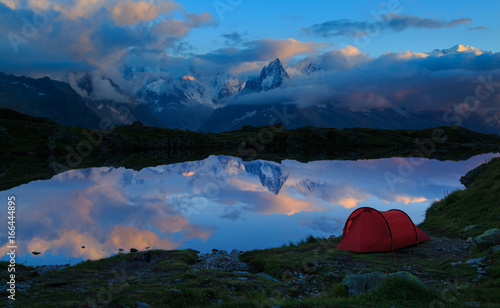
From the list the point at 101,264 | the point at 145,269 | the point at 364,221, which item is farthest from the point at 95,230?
the point at 364,221

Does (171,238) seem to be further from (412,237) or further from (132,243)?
(412,237)

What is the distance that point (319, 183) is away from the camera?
61.6 meters

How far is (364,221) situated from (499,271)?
31.4ft

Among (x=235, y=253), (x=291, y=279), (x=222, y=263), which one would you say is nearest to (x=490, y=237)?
(x=291, y=279)

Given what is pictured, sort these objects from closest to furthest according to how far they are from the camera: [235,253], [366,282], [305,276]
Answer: [366,282], [305,276], [235,253]

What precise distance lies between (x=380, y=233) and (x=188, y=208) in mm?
24392

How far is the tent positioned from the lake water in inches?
272

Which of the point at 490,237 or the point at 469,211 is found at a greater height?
the point at 469,211

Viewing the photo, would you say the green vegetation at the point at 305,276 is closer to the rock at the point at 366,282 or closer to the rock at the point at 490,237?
the rock at the point at 490,237

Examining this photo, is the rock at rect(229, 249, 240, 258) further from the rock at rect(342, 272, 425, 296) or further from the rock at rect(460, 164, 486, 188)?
the rock at rect(460, 164, 486, 188)

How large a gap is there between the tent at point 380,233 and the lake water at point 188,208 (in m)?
6.92

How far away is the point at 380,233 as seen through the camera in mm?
22656

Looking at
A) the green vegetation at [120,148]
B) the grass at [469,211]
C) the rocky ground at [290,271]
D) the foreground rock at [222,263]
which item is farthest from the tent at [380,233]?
the green vegetation at [120,148]

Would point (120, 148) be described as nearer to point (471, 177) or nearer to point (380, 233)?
point (471, 177)
